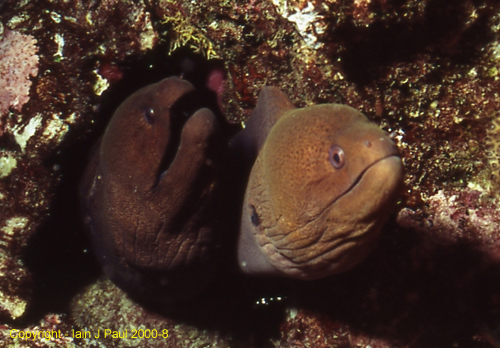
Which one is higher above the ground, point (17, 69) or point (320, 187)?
point (17, 69)

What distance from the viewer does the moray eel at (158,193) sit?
→ 2.64m

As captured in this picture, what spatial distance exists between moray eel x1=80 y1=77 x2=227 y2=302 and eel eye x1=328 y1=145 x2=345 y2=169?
37.3 inches

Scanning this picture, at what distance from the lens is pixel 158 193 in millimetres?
2719

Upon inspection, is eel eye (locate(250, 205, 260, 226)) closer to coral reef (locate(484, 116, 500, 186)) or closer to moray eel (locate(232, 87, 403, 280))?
moray eel (locate(232, 87, 403, 280))

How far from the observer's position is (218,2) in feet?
9.37

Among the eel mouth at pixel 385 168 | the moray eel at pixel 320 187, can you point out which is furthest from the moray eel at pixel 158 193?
the eel mouth at pixel 385 168

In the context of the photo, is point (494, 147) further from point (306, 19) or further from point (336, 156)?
point (306, 19)

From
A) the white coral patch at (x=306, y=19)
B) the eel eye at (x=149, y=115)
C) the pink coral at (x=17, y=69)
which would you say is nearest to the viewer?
the white coral patch at (x=306, y=19)

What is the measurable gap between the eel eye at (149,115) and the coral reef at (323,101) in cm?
86

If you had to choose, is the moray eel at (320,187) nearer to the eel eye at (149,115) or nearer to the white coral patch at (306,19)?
the white coral patch at (306,19)

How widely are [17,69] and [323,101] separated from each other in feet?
8.74

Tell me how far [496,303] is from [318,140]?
5.99ft

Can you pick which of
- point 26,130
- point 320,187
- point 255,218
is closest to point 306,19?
point 320,187

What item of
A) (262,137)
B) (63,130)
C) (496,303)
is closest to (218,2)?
(262,137)
